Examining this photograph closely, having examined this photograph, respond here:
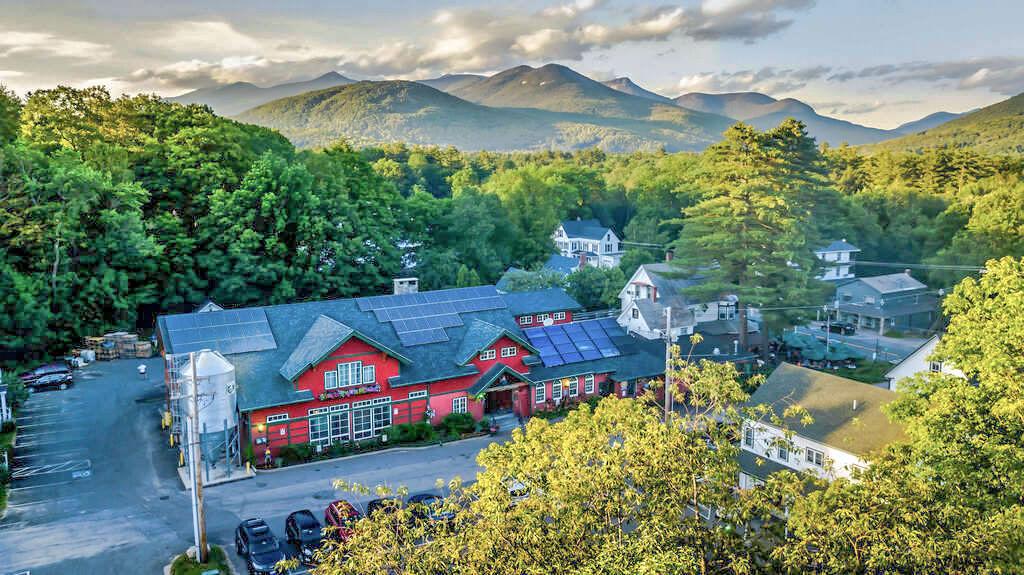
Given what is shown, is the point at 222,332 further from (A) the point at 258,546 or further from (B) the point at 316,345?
(A) the point at 258,546

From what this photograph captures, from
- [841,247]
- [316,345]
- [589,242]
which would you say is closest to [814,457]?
[316,345]

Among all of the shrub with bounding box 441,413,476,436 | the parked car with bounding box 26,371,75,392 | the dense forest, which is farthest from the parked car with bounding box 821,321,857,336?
the parked car with bounding box 26,371,75,392

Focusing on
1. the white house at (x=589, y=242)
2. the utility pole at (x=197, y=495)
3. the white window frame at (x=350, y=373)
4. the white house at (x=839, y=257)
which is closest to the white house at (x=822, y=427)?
the white window frame at (x=350, y=373)

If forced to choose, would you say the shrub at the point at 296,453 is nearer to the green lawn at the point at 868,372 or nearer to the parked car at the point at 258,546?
the parked car at the point at 258,546

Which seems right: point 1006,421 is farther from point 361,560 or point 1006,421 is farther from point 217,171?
point 217,171

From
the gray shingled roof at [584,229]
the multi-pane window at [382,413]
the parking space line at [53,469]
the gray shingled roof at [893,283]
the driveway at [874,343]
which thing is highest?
the gray shingled roof at [584,229]
